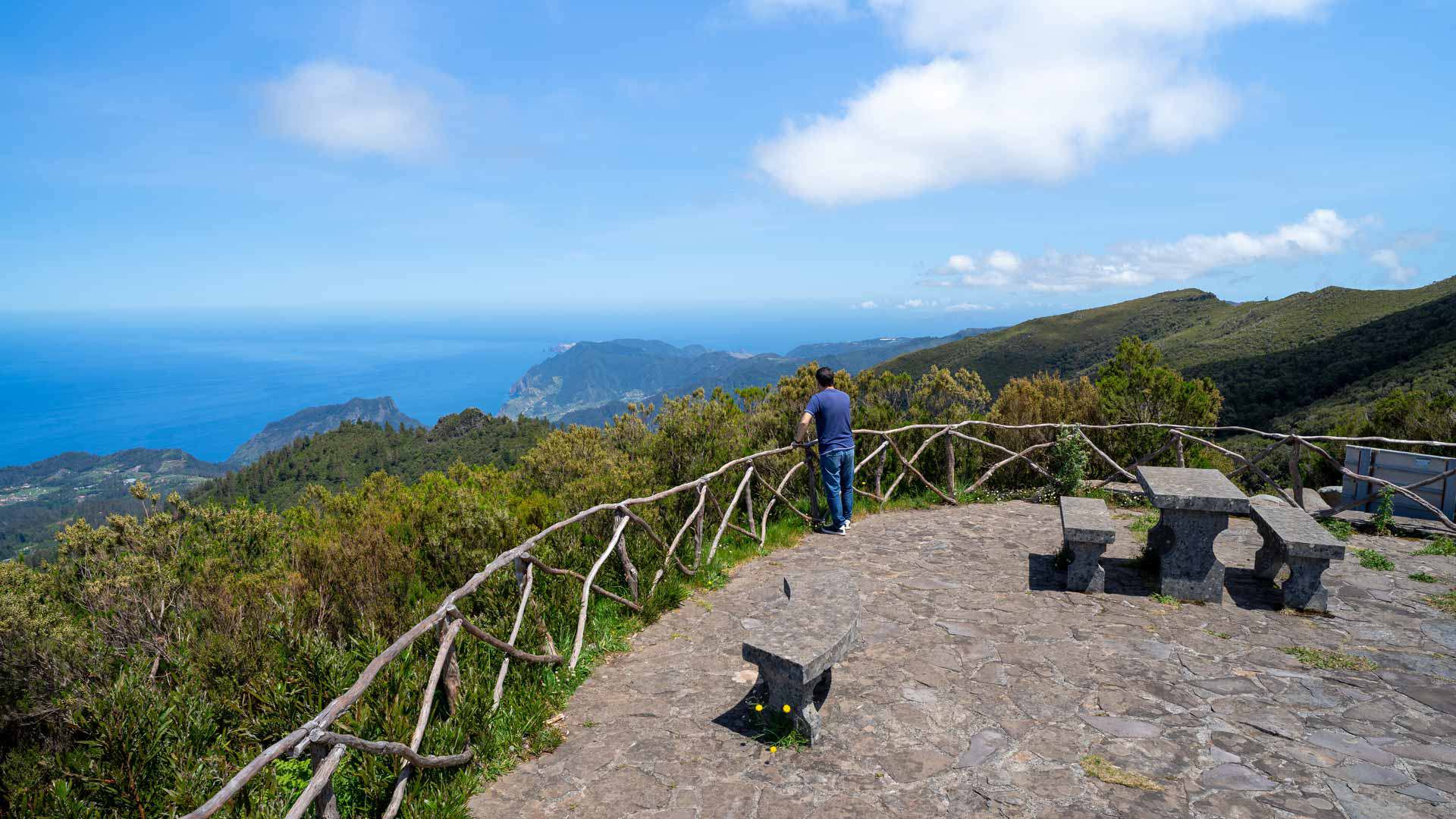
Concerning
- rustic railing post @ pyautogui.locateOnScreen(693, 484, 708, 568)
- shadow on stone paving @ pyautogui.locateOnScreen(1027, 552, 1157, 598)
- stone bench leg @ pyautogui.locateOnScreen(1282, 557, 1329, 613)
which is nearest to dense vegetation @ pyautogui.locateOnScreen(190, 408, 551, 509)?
rustic railing post @ pyautogui.locateOnScreen(693, 484, 708, 568)

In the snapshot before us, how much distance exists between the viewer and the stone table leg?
231 inches

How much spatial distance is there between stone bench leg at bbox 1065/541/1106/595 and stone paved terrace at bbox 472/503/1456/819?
18cm

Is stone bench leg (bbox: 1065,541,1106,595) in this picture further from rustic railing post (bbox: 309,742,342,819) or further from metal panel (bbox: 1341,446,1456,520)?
rustic railing post (bbox: 309,742,342,819)

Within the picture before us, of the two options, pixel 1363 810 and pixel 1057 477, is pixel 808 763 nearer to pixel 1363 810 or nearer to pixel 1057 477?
pixel 1363 810

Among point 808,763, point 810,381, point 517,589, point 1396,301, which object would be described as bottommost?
point 808,763

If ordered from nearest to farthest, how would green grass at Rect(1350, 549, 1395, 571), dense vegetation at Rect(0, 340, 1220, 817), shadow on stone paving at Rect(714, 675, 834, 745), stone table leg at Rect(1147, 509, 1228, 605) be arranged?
1. dense vegetation at Rect(0, 340, 1220, 817)
2. shadow on stone paving at Rect(714, 675, 834, 745)
3. stone table leg at Rect(1147, 509, 1228, 605)
4. green grass at Rect(1350, 549, 1395, 571)

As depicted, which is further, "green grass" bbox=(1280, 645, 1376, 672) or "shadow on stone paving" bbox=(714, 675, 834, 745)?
"green grass" bbox=(1280, 645, 1376, 672)

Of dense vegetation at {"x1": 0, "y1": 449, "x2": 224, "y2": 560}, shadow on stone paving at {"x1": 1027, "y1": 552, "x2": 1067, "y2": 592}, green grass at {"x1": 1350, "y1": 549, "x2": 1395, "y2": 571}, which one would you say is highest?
green grass at {"x1": 1350, "y1": 549, "x2": 1395, "y2": 571}

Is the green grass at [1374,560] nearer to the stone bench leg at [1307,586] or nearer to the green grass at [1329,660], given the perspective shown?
the stone bench leg at [1307,586]

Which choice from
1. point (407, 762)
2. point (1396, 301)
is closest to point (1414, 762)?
point (407, 762)

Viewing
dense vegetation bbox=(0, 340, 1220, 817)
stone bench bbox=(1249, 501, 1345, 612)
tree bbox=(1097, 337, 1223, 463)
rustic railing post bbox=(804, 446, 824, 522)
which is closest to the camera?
dense vegetation bbox=(0, 340, 1220, 817)

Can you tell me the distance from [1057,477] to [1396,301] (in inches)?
4353

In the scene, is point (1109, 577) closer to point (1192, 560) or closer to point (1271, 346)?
point (1192, 560)

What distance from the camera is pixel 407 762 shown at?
11.2 ft
